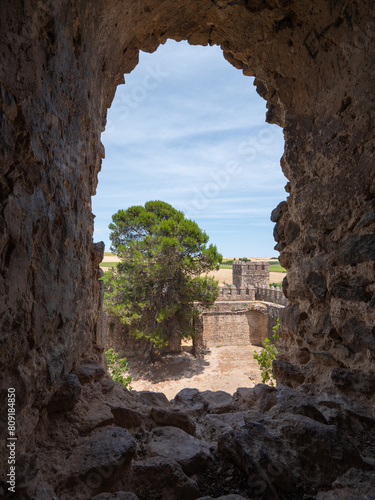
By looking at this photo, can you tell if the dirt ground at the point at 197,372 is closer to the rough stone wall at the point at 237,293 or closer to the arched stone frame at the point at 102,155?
the rough stone wall at the point at 237,293

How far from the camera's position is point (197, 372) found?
12328 mm

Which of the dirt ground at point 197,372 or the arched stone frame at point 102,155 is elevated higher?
the arched stone frame at point 102,155

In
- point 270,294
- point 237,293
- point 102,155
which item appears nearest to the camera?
point 102,155

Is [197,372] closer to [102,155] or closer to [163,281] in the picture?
[163,281]

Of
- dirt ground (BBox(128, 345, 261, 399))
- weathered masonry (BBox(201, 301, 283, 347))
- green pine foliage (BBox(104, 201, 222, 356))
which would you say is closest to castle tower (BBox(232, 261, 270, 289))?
weathered masonry (BBox(201, 301, 283, 347))

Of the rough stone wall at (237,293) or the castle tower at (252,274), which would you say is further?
the castle tower at (252,274)

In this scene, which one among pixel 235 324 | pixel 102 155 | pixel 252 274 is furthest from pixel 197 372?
pixel 102 155

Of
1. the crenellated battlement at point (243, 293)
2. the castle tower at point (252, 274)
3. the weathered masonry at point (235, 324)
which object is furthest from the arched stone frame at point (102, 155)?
the castle tower at point (252, 274)

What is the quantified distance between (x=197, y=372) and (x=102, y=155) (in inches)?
445

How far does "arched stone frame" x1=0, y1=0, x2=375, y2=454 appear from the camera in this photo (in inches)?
45.2

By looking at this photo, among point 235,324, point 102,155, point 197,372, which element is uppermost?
point 102,155

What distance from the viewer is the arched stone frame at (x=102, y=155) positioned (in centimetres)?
115

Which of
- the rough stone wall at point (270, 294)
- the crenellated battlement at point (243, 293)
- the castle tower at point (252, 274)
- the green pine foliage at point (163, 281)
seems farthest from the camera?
the castle tower at point (252, 274)

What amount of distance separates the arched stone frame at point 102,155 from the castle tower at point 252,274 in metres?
17.5
